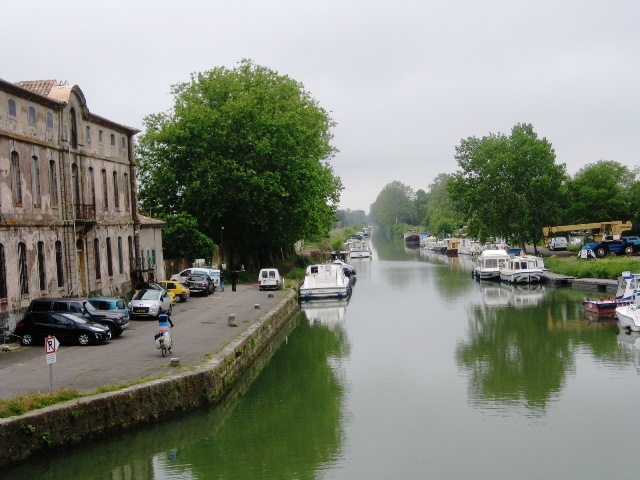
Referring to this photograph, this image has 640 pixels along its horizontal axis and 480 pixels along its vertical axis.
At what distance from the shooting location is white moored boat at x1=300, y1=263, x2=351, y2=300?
48.6 metres

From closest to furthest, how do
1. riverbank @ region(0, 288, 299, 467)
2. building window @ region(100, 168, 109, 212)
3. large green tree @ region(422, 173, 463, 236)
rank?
riverbank @ region(0, 288, 299, 467) < building window @ region(100, 168, 109, 212) < large green tree @ region(422, 173, 463, 236)

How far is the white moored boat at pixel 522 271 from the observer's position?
5588cm

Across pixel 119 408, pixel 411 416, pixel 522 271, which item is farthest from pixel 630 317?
pixel 522 271

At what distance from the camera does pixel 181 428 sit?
60.3ft

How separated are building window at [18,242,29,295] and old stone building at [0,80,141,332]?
37mm

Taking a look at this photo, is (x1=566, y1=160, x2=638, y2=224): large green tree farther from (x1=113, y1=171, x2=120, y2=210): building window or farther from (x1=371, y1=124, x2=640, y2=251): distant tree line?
(x1=113, y1=171, x2=120, y2=210): building window

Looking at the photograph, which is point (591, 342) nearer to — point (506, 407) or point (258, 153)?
point (506, 407)

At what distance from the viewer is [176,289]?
39.9m

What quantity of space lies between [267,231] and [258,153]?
21.5ft

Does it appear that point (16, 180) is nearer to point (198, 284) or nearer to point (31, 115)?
point (31, 115)

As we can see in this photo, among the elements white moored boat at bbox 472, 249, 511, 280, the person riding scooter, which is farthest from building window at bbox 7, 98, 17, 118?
white moored boat at bbox 472, 249, 511, 280

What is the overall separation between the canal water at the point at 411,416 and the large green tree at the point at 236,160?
17.4m

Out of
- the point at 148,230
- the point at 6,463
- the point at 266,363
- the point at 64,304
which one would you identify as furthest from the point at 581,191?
the point at 6,463

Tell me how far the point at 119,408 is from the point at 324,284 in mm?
32547
